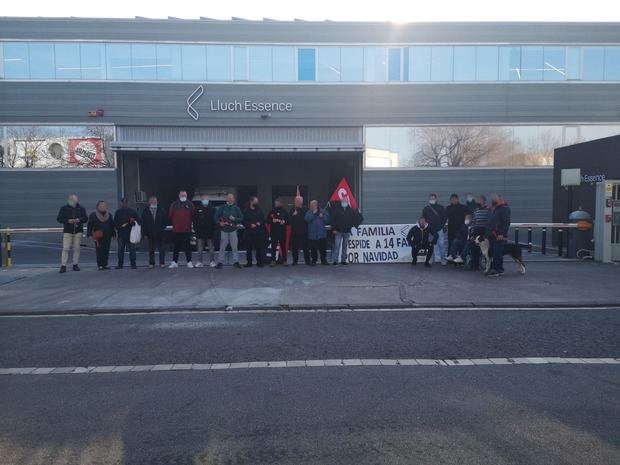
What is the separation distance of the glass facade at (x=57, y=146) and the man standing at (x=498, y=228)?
16.2 m

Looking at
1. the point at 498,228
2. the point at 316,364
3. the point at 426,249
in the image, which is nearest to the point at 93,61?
the point at 426,249

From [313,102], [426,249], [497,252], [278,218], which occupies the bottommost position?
[426,249]

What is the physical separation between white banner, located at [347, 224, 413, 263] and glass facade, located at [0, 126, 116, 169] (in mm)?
12839

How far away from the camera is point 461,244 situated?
43.0ft

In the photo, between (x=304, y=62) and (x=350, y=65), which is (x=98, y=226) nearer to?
(x=304, y=62)

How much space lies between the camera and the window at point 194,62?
22.1 meters

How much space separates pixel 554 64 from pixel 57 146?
71.3ft

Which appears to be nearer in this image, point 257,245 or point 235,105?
point 257,245

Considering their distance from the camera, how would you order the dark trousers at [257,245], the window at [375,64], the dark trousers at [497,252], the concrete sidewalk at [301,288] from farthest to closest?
the window at [375,64], the dark trousers at [257,245], the dark trousers at [497,252], the concrete sidewalk at [301,288]

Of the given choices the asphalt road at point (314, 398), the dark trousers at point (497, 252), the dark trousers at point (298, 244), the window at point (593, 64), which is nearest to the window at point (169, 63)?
the dark trousers at point (298, 244)

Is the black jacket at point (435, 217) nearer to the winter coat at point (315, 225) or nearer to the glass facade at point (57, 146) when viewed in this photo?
the winter coat at point (315, 225)

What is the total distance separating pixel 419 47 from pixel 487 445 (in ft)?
70.6

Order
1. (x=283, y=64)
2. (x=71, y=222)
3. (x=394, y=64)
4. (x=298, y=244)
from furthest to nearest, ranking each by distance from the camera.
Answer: (x=394, y=64), (x=283, y=64), (x=298, y=244), (x=71, y=222)

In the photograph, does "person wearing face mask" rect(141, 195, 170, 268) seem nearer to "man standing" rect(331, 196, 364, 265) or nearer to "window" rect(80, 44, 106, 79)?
"man standing" rect(331, 196, 364, 265)
